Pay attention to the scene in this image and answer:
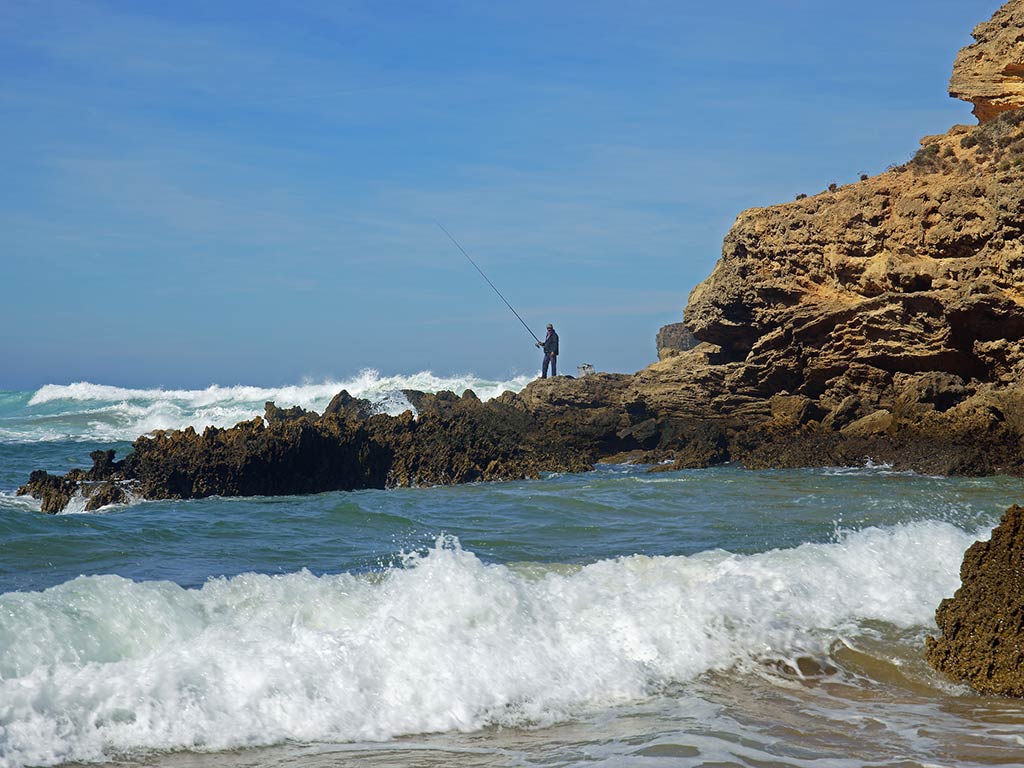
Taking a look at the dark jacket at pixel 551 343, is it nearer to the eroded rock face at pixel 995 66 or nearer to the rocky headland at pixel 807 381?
the rocky headland at pixel 807 381

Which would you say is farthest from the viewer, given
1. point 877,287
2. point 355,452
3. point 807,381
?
point 807,381

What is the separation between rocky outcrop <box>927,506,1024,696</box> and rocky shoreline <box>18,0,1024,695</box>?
1101 cm

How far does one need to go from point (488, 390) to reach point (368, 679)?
120ft

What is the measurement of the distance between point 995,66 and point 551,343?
39.4 ft

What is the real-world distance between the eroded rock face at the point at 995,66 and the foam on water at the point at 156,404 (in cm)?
1532

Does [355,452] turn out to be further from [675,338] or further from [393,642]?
[675,338]

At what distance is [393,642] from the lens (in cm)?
578

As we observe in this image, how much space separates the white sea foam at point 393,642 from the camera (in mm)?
4922

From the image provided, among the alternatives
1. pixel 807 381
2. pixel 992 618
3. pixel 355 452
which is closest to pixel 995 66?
pixel 807 381

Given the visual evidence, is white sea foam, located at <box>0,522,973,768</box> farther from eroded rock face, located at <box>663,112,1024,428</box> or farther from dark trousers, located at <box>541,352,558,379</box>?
dark trousers, located at <box>541,352,558,379</box>

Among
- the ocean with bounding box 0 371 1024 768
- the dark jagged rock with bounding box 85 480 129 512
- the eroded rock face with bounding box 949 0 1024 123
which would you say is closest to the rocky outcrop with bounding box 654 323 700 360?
the eroded rock face with bounding box 949 0 1024 123

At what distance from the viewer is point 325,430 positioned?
1778 cm

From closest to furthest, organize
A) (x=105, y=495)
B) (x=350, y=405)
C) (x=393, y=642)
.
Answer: (x=393, y=642) → (x=105, y=495) → (x=350, y=405)

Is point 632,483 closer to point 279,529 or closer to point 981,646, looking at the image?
point 279,529
